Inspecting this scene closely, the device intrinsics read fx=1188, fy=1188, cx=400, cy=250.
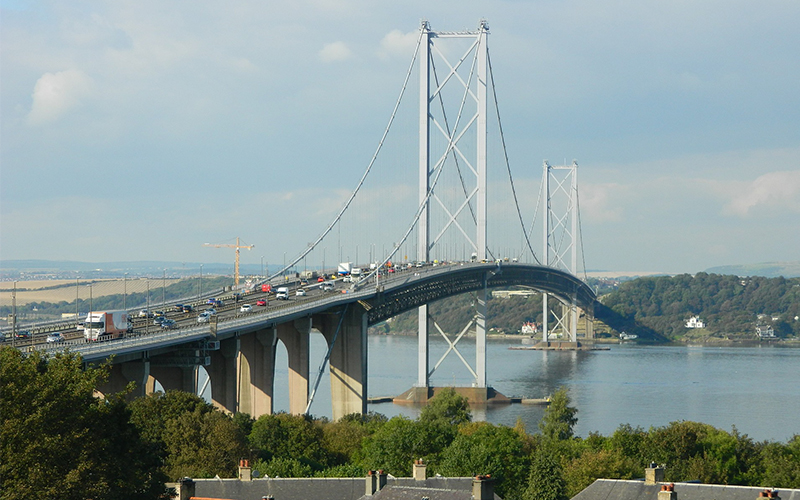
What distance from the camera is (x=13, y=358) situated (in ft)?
46.0

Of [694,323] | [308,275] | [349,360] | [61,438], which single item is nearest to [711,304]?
[694,323]

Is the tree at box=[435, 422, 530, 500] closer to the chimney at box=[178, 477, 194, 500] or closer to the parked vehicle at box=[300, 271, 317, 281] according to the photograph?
the chimney at box=[178, 477, 194, 500]

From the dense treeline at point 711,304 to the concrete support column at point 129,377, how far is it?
310ft

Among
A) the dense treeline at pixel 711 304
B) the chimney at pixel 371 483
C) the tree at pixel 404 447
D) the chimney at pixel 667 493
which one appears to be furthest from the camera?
the dense treeline at pixel 711 304

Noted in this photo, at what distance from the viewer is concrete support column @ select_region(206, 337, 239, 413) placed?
114 ft

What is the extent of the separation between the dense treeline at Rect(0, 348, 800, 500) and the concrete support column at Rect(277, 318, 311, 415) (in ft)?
24.4

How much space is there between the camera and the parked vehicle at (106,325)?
96.6 ft

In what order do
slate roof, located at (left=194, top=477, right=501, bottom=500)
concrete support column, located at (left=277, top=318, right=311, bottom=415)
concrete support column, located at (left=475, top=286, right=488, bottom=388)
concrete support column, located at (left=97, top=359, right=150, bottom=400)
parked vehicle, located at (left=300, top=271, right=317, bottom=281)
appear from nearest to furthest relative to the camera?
slate roof, located at (left=194, top=477, right=501, bottom=500) < concrete support column, located at (left=97, top=359, right=150, bottom=400) < concrete support column, located at (left=277, top=318, right=311, bottom=415) < parked vehicle, located at (left=300, top=271, right=317, bottom=281) < concrete support column, located at (left=475, top=286, right=488, bottom=388)

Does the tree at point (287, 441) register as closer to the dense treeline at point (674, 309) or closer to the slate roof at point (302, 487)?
the slate roof at point (302, 487)

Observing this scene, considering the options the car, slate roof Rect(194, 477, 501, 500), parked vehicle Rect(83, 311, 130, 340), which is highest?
parked vehicle Rect(83, 311, 130, 340)

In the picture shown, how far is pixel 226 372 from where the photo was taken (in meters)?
35.1

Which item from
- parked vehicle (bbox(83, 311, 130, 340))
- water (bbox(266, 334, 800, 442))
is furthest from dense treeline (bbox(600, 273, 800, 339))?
parked vehicle (bbox(83, 311, 130, 340))

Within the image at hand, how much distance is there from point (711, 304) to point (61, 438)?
128 metres

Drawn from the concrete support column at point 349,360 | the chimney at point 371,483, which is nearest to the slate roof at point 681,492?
the chimney at point 371,483
